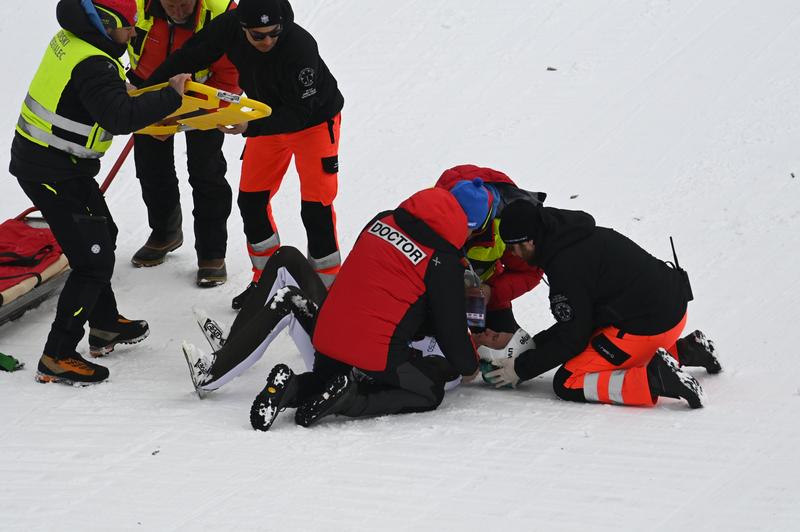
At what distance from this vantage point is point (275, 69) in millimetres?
5586

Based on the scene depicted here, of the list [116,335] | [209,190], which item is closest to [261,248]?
[209,190]

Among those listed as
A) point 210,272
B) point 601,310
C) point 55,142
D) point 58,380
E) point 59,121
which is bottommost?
point 58,380

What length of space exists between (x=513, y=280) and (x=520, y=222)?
0.65 meters

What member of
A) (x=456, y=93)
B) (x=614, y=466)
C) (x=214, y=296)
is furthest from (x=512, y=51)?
(x=614, y=466)

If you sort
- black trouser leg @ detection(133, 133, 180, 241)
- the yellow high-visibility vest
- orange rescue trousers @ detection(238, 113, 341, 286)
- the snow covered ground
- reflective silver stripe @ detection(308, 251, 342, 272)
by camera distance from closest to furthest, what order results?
the snow covered ground < the yellow high-visibility vest < orange rescue trousers @ detection(238, 113, 341, 286) < reflective silver stripe @ detection(308, 251, 342, 272) < black trouser leg @ detection(133, 133, 180, 241)

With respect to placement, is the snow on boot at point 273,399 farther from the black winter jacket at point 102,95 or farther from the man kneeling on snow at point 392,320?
the black winter jacket at point 102,95

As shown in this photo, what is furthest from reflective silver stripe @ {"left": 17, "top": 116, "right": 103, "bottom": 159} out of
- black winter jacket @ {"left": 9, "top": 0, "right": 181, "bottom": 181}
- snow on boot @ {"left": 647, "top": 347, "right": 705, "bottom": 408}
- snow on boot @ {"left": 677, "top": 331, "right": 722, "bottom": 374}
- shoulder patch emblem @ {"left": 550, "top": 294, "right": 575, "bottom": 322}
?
snow on boot @ {"left": 677, "top": 331, "right": 722, "bottom": 374}

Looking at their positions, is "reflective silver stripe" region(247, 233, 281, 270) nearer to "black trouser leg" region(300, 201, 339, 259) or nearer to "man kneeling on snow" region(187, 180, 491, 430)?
"black trouser leg" region(300, 201, 339, 259)

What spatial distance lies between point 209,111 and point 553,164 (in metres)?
3.04

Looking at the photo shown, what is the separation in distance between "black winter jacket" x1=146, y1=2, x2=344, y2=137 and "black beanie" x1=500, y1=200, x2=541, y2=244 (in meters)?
1.46

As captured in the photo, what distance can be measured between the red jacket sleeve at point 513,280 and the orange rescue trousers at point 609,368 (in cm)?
53

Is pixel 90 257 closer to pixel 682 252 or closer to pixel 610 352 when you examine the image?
pixel 610 352

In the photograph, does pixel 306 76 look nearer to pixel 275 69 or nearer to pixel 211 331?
pixel 275 69

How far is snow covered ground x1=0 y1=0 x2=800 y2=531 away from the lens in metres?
3.96
